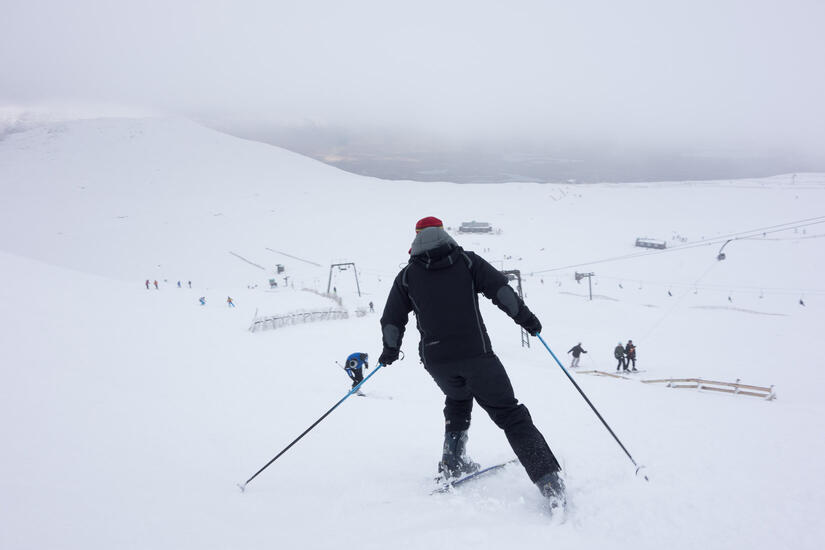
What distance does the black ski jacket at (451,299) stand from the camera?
10.5ft

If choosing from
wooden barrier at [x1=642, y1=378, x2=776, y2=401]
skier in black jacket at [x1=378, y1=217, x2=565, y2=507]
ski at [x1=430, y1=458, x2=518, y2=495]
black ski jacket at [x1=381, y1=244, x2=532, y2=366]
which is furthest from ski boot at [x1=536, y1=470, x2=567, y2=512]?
wooden barrier at [x1=642, y1=378, x2=776, y2=401]

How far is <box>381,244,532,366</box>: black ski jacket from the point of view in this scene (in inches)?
125

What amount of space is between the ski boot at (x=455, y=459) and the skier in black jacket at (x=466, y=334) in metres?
0.59

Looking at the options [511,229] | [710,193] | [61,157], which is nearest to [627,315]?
[511,229]

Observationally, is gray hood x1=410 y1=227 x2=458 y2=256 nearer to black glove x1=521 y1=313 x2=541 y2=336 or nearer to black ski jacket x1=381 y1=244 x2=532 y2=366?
black ski jacket x1=381 y1=244 x2=532 y2=366

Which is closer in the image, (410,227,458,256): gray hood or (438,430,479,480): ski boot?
(410,227,458,256): gray hood

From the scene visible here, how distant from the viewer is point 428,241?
125 inches

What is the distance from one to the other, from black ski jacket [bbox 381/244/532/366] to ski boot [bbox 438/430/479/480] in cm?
90

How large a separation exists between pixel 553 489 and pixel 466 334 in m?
1.36

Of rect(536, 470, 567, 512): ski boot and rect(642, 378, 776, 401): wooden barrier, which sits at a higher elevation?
rect(536, 470, 567, 512): ski boot

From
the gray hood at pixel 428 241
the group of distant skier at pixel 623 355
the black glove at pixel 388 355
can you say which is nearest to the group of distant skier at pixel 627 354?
the group of distant skier at pixel 623 355

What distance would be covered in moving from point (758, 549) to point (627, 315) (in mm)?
27865

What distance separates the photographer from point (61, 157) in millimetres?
105562

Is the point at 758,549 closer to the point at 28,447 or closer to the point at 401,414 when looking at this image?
the point at 401,414
